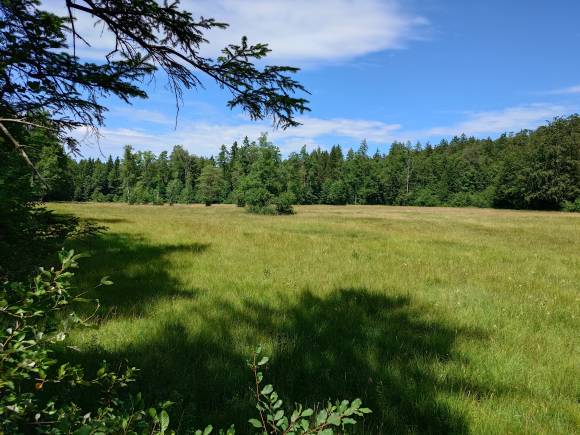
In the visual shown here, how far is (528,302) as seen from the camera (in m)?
7.09

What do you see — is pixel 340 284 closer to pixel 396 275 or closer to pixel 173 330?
pixel 396 275

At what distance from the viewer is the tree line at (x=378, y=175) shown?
65.4 m

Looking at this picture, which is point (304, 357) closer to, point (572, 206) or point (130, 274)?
point (130, 274)

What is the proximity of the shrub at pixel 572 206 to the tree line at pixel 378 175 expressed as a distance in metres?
2.93

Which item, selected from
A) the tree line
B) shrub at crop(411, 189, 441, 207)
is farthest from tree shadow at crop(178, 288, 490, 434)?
shrub at crop(411, 189, 441, 207)

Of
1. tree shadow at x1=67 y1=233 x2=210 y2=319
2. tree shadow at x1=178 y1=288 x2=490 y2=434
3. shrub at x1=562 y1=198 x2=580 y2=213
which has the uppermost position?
shrub at x1=562 y1=198 x2=580 y2=213

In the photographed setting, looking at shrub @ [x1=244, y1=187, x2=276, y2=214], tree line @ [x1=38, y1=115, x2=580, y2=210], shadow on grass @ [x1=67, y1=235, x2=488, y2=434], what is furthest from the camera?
tree line @ [x1=38, y1=115, x2=580, y2=210]

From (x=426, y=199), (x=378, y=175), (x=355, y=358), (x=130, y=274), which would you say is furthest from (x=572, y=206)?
(x=130, y=274)

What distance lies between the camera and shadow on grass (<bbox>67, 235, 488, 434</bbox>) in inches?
132

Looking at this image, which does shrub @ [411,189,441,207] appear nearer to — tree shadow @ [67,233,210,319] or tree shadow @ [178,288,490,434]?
tree shadow @ [67,233,210,319]

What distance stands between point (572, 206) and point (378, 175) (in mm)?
45980

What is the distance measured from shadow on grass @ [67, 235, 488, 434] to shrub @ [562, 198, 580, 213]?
224 ft

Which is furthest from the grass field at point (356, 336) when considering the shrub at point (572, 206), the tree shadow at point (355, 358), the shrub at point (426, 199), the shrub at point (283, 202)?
the shrub at point (426, 199)

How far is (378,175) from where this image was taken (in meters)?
97.7
